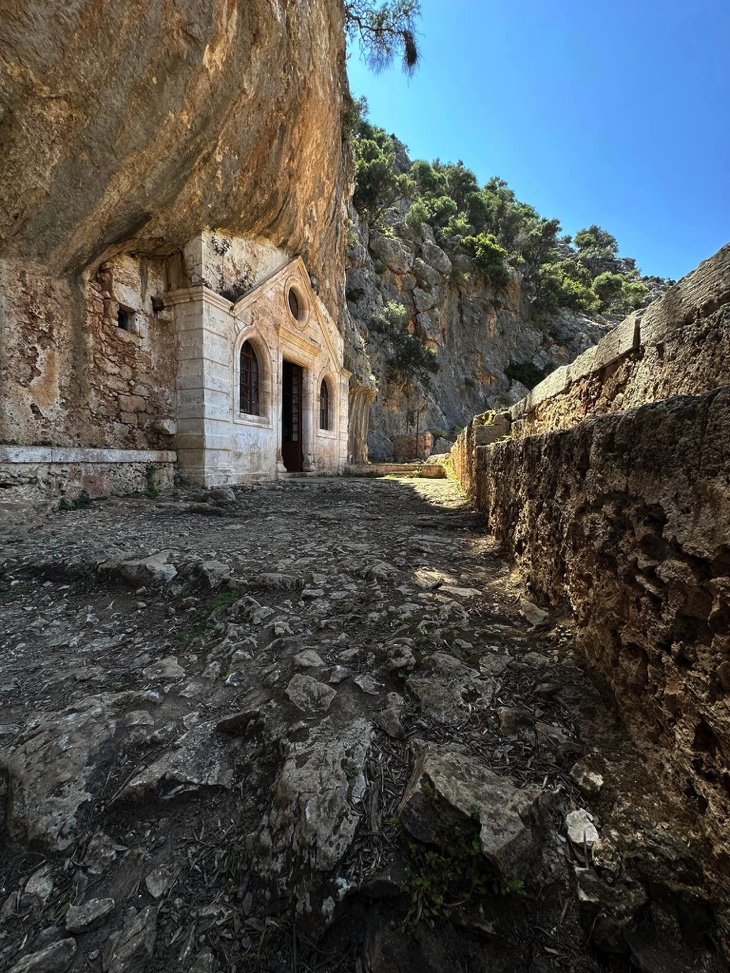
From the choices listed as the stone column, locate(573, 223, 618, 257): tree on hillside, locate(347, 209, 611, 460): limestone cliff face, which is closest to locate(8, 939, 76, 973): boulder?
the stone column

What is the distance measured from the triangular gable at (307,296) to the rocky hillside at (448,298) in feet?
8.82

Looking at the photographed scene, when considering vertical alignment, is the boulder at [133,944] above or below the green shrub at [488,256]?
below

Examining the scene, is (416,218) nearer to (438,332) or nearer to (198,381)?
(438,332)

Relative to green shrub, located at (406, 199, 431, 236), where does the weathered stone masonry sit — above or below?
below

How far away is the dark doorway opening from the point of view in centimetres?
1169

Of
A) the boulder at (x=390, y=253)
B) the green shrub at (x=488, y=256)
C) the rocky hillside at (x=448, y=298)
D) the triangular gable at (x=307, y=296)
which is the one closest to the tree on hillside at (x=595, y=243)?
the rocky hillside at (x=448, y=298)

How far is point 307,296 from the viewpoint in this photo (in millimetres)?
10812

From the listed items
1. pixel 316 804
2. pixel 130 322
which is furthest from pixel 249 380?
pixel 316 804

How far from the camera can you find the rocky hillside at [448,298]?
971 inches

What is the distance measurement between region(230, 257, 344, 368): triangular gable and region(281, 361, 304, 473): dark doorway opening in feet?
4.69

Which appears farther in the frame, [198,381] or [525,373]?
[525,373]

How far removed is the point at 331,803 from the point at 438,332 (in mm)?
32788

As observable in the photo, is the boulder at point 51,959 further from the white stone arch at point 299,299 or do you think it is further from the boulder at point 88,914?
the white stone arch at point 299,299

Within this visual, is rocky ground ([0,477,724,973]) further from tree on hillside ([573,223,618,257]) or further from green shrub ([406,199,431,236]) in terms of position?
tree on hillside ([573,223,618,257])
